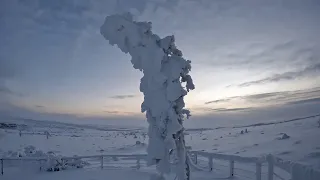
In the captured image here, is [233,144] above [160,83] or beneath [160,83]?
beneath

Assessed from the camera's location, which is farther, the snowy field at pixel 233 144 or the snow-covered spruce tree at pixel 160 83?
the snowy field at pixel 233 144

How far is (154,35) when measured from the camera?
877 centimetres

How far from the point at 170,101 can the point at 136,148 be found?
2592 cm

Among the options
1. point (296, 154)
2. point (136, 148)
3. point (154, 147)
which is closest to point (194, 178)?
point (154, 147)

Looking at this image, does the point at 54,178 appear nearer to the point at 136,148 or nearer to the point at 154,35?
the point at 154,35

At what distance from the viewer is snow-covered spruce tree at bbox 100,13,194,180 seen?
8.15 meters

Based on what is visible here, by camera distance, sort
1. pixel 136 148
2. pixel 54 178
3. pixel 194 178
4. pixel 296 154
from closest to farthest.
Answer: pixel 194 178 < pixel 54 178 < pixel 296 154 < pixel 136 148

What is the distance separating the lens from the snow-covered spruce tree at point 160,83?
8148 millimetres

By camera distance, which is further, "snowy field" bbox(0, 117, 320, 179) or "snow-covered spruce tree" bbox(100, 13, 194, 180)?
"snowy field" bbox(0, 117, 320, 179)

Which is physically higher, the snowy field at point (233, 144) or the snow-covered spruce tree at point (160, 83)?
the snow-covered spruce tree at point (160, 83)

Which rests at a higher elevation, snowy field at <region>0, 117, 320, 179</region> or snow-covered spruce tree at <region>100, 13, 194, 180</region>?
snow-covered spruce tree at <region>100, 13, 194, 180</region>

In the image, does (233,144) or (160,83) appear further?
(233,144)

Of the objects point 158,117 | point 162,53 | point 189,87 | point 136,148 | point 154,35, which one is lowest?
point 136,148

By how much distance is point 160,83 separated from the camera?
8430 millimetres
